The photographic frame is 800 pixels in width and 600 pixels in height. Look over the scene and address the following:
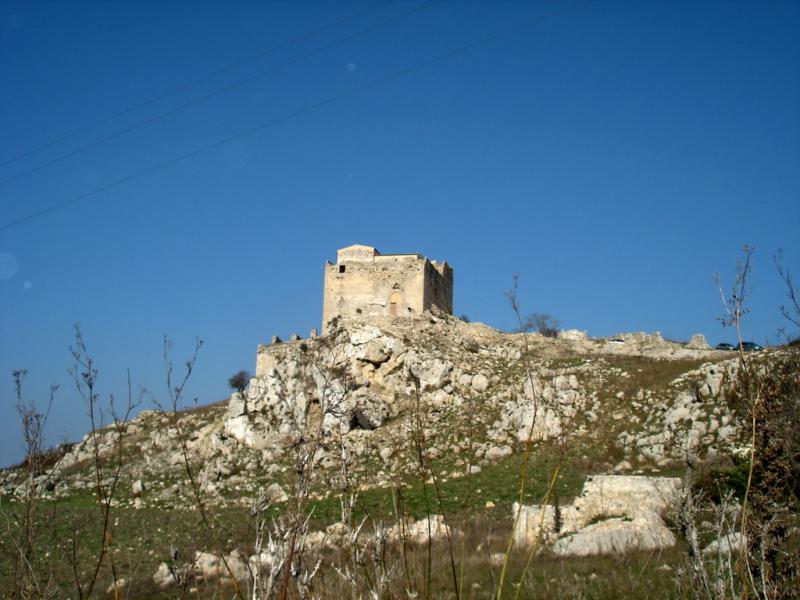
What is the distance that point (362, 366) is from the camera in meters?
23.6

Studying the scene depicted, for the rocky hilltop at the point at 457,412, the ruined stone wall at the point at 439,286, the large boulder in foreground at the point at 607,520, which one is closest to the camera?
the large boulder in foreground at the point at 607,520

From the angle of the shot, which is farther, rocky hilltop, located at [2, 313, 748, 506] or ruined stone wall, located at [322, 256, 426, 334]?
ruined stone wall, located at [322, 256, 426, 334]

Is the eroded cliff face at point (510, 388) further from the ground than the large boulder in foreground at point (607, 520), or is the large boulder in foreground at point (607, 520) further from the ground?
the eroded cliff face at point (510, 388)

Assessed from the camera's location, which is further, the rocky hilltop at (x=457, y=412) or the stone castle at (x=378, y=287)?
the stone castle at (x=378, y=287)

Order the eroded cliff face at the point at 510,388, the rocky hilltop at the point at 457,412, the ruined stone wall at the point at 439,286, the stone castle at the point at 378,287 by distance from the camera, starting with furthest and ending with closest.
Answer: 1. the ruined stone wall at the point at 439,286
2. the stone castle at the point at 378,287
3. the eroded cliff face at the point at 510,388
4. the rocky hilltop at the point at 457,412

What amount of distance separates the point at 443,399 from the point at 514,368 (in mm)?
3380

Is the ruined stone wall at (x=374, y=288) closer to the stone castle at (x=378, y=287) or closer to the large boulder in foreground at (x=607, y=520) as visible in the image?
the stone castle at (x=378, y=287)

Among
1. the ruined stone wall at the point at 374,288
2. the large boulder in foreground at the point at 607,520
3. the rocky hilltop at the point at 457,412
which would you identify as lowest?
the large boulder in foreground at the point at 607,520

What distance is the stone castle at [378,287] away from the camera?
92.8 ft

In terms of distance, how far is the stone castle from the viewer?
2828cm

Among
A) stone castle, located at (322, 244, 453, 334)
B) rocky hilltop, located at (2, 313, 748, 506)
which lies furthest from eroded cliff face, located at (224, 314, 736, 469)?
stone castle, located at (322, 244, 453, 334)

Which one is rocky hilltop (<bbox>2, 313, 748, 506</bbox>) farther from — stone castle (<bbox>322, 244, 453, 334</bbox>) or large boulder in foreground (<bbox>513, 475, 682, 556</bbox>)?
large boulder in foreground (<bbox>513, 475, 682, 556</bbox>)

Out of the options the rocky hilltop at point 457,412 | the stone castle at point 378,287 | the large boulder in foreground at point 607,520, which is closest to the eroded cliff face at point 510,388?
the rocky hilltop at point 457,412

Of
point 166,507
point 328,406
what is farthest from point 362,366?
point 328,406
